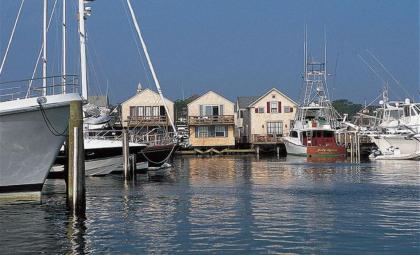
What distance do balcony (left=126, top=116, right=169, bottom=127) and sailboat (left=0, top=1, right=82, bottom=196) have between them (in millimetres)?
55180

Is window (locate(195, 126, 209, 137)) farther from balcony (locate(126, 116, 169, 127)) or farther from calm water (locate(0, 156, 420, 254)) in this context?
calm water (locate(0, 156, 420, 254))

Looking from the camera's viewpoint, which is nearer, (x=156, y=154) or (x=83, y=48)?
(x=83, y=48)

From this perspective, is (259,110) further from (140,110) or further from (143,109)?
(140,110)

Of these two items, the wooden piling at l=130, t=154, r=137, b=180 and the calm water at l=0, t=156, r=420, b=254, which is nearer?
the calm water at l=0, t=156, r=420, b=254

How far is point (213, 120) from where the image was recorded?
279ft

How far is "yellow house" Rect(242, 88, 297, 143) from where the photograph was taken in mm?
88625

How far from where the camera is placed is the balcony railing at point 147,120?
8106cm

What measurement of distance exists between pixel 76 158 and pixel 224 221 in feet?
17.1

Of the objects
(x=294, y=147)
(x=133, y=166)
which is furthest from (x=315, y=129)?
(x=133, y=166)

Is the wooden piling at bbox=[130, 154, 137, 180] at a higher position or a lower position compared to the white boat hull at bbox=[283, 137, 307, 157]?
lower

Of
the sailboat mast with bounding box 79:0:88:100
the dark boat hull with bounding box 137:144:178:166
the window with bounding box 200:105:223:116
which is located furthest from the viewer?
the window with bounding box 200:105:223:116

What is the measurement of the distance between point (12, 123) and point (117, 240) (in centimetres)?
858

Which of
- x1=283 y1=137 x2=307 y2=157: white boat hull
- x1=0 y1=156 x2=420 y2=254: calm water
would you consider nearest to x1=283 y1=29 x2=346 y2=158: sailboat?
x1=283 y1=137 x2=307 y2=157: white boat hull

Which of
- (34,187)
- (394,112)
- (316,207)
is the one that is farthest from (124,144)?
(394,112)
